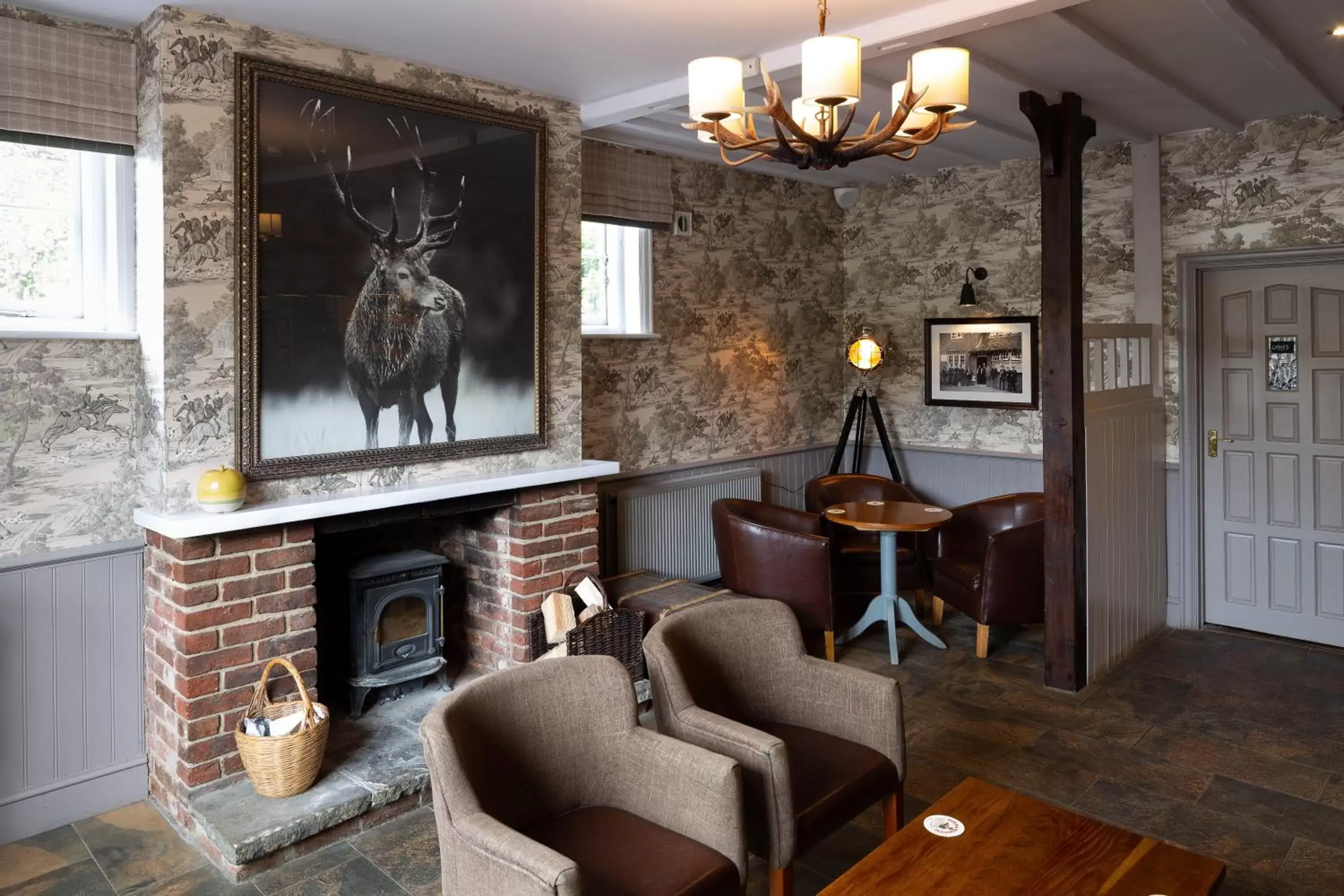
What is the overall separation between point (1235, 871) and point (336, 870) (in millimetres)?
2811

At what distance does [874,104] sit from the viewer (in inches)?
180

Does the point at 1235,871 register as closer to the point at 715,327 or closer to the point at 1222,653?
the point at 1222,653

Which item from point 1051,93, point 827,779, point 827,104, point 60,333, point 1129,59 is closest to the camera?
point 827,104

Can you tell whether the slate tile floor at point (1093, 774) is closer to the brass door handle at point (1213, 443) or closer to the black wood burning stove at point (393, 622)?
the black wood burning stove at point (393, 622)

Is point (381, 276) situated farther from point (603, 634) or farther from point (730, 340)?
point (730, 340)

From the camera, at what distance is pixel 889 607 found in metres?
4.98

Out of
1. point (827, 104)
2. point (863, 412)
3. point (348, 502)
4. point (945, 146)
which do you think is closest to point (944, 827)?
point (827, 104)

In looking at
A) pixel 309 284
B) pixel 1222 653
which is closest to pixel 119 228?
pixel 309 284

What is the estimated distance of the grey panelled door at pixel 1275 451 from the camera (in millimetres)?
4973

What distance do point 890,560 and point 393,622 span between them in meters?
2.57

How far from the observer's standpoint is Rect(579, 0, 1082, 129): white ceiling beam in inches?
120

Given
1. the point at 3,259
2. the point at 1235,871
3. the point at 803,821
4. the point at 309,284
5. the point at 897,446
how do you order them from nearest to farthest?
the point at 803,821
the point at 1235,871
the point at 3,259
the point at 309,284
the point at 897,446

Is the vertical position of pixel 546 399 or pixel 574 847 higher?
pixel 546 399

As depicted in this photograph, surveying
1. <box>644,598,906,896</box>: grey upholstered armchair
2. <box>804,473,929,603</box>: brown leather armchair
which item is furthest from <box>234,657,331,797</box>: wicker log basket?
<box>804,473,929,603</box>: brown leather armchair
